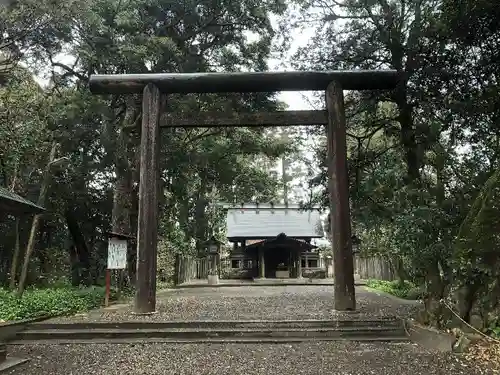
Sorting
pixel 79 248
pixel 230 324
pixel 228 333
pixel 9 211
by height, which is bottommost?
pixel 228 333

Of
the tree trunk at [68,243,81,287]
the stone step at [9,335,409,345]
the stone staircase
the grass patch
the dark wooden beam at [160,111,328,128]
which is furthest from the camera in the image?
the tree trunk at [68,243,81,287]

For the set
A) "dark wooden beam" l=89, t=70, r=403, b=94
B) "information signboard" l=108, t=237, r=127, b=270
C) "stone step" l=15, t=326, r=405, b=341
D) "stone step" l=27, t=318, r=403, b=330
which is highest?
"dark wooden beam" l=89, t=70, r=403, b=94

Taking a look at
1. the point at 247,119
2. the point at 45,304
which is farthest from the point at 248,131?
the point at 45,304

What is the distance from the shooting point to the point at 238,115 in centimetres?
916

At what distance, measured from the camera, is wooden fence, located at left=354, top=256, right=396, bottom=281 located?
18.5 meters

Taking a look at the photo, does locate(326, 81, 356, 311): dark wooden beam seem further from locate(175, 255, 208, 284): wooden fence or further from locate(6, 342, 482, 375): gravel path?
locate(175, 255, 208, 284): wooden fence

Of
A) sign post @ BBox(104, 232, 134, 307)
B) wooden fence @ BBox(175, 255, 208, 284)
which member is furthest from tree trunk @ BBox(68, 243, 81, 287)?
sign post @ BBox(104, 232, 134, 307)

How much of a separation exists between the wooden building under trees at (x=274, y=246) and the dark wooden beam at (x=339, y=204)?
16.2 m

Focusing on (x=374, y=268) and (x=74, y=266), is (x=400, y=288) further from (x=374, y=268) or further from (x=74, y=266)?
(x=74, y=266)

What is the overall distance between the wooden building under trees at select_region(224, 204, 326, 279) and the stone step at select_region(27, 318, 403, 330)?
17.4 m

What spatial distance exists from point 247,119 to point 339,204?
2.74 meters

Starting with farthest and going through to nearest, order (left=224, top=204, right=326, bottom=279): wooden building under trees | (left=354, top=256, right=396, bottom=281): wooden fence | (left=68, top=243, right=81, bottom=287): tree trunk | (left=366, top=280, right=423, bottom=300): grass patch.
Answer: (left=224, top=204, right=326, bottom=279): wooden building under trees
(left=354, top=256, right=396, bottom=281): wooden fence
(left=68, top=243, right=81, bottom=287): tree trunk
(left=366, top=280, right=423, bottom=300): grass patch

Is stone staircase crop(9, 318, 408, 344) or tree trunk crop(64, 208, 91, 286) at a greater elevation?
tree trunk crop(64, 208, 91, 286)

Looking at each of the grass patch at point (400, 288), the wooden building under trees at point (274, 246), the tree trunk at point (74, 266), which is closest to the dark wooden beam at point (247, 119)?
the grass patch at point (400, 288)
